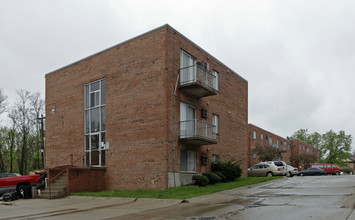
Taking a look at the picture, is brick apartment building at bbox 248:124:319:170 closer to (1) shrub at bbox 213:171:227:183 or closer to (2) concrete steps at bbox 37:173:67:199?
(1) shrub at bbox 213:171:227:183

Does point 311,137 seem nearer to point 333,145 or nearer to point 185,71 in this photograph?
point 333,145

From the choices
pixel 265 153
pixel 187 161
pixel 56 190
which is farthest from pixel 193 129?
pixel 265 153

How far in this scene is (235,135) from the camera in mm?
26984

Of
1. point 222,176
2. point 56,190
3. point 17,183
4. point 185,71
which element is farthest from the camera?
point 222,176

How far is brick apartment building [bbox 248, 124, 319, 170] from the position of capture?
49256mm

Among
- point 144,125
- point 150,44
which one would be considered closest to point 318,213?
point 144,125

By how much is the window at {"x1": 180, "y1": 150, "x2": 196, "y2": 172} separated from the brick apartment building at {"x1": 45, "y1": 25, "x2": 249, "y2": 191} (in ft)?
0.19

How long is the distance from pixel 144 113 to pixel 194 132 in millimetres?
3122

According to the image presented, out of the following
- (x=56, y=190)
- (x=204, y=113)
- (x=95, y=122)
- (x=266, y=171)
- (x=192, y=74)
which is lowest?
(x=266, y=171)

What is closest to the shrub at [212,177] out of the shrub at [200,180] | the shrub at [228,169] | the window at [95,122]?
the shrub at [200,180]

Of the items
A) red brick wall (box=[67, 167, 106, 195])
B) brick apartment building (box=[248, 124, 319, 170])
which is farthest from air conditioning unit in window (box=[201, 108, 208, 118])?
brick apartment building (box=[248, 124, 319, 170])

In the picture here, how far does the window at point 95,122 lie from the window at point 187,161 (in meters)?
5.37

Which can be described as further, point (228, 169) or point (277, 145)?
point (277, 145)

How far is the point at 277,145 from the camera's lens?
59656 millimetres
